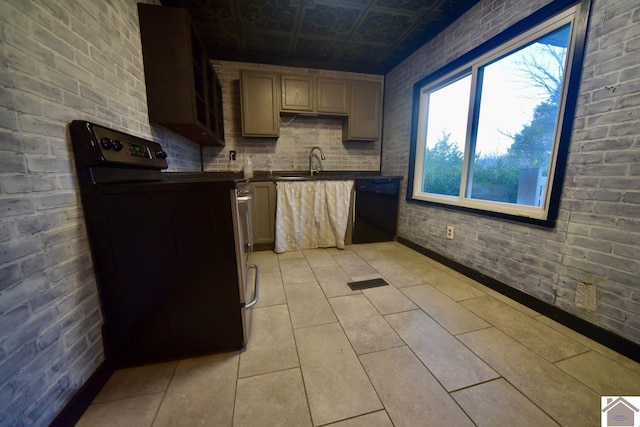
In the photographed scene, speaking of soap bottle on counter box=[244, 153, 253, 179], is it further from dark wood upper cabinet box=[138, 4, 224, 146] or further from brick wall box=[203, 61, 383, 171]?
dark wood upper cabinet box=[138, 4, 224, 146]

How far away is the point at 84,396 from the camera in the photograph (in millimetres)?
911

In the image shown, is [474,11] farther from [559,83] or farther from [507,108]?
[559,83]

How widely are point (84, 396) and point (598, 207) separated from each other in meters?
2.61

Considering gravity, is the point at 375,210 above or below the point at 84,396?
above

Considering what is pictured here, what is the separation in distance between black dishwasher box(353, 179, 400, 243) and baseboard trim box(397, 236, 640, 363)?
3.24 ft

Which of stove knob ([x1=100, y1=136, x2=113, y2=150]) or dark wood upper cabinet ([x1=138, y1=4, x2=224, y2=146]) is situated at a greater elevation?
dark wood upper cabinet ([x1=138, y1=4, x2=224, y2=146])

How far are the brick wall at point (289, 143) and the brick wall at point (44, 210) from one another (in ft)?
6.35

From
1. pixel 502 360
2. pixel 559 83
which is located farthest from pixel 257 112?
pixel 502 360

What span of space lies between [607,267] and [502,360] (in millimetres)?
767

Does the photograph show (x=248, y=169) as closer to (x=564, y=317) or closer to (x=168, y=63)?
(x=168, y=63)

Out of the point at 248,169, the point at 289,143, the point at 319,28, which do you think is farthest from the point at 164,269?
the point at 319,28

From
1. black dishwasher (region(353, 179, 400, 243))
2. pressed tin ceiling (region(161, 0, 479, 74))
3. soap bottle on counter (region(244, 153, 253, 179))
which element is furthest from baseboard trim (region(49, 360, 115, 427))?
pressed tin ceiling (region(161, 0, 479, 74))

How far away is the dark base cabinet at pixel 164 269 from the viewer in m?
1.02

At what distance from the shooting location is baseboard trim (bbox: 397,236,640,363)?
1138 millimetres
